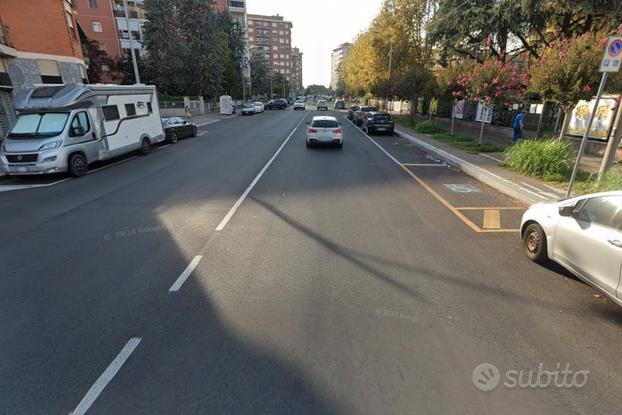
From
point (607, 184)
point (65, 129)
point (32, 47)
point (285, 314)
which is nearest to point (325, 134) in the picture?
point (65, 129)

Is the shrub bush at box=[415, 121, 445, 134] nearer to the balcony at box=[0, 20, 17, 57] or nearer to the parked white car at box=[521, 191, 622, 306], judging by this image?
the parked white car at box=[521, 191, 622, 306]

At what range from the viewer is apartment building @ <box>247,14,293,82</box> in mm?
140750

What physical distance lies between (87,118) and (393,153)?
12560mm

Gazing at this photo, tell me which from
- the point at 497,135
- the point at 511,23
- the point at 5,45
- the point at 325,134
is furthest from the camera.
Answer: the point at 497,135

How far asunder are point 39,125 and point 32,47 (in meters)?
13.9

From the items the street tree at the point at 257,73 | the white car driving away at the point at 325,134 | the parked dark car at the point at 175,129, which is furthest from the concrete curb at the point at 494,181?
the street tree at the point at 257,73

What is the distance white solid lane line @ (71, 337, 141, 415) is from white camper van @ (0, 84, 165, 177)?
946cm

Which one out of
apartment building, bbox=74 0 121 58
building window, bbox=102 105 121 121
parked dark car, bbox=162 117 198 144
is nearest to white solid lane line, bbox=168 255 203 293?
building window, bbox=102 105 121 121

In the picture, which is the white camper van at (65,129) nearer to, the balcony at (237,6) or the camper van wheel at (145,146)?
the camper van wheel at (145,146)

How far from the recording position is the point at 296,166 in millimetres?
12391

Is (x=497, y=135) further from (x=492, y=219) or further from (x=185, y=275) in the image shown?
(x=185, y=275)

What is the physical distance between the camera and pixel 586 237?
13.2ft

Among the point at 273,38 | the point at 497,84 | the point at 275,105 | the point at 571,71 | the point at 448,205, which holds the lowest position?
the point at 448,205

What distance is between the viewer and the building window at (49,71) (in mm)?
20127
